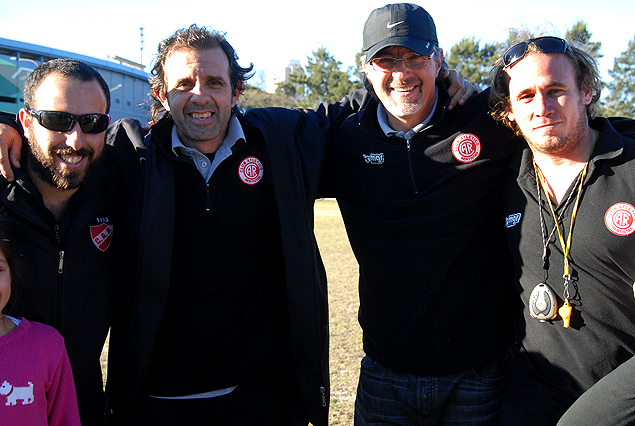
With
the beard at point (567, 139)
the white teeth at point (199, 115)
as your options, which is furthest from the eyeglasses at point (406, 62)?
the white teeth at point (199, 115)

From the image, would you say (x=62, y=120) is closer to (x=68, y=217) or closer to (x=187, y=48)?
(x=68, y=217)

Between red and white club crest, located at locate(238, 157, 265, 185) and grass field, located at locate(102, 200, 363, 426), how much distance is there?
212 cm

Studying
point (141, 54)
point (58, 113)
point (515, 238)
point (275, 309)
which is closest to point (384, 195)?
point (515, 238)

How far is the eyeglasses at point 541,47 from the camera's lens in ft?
8.83

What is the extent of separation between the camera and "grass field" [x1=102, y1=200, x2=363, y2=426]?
14.0 feet

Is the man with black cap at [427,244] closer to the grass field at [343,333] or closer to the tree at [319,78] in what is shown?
the grass field at [343,333]

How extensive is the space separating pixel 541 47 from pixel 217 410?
2765 millimetres

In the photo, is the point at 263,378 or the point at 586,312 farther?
the point at 263,378

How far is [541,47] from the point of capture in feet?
8.88

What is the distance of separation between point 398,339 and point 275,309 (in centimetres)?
78

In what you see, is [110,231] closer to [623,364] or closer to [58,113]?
[58,113]

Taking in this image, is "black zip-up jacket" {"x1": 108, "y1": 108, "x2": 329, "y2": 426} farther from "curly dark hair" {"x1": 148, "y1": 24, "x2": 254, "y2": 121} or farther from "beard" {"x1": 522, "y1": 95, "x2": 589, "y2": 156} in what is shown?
"beard" {"x1": 522, "y1": 95, "x2": 589, "y2": 156}

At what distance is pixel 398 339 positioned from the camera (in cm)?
294

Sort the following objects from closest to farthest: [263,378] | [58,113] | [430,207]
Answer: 1. [58,113]
2. [430,207]
3. [263,378]
